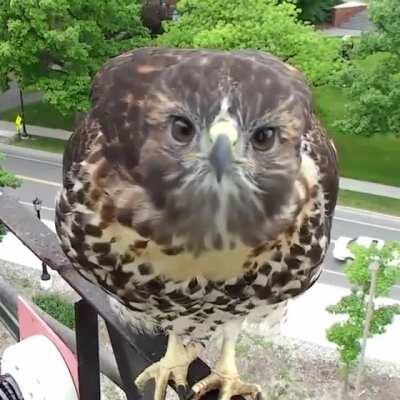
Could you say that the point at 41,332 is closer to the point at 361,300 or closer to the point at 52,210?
the point at 361,300

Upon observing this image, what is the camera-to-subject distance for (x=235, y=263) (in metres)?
1.65

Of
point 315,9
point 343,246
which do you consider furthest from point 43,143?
point 315,9

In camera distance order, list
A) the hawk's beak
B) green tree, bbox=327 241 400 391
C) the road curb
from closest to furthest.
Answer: the hawk's beak
green tree, bbox=327 241 400 391
the road curb

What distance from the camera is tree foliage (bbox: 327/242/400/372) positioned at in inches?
314

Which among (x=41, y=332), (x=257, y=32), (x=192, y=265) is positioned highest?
(x=192, y=265)

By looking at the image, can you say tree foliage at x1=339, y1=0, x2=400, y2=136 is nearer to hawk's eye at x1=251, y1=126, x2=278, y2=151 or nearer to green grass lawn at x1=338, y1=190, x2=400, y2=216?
green grass lawn at x1=338, y1=190, x2=400, y2=216

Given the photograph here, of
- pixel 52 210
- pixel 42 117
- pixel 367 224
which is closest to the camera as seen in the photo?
pixel 52 210

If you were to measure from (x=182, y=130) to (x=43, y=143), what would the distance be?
48.2ft

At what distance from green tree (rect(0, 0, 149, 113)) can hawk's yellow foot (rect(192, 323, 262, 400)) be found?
1136 cm

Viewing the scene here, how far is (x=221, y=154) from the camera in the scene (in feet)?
4.38

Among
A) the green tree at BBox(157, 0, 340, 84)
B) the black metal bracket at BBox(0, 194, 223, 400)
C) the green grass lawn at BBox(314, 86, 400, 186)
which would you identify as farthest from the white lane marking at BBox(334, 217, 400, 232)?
the black metal bracket at BBox(0, 194, 223, 400)

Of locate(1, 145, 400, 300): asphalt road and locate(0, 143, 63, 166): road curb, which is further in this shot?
locate(0, 143, 63, 166): road curb

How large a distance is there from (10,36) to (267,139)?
524 inches

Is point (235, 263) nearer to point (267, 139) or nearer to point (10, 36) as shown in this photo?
point (267, 139)
